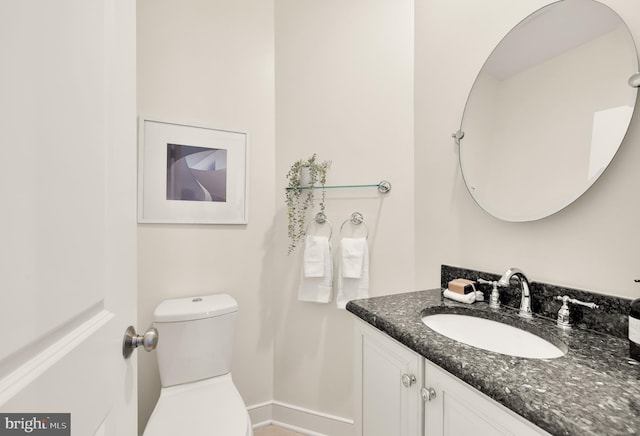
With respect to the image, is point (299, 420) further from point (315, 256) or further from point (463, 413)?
point (463, 413)

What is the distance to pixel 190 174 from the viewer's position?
5.16 feet

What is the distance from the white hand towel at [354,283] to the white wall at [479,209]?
10.3 inches

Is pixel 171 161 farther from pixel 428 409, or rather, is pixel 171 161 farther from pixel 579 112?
pixel 579 112

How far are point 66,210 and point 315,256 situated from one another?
3.92 ft

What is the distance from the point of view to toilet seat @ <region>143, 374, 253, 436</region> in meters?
1.02

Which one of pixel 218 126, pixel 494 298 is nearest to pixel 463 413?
pixel 494 298

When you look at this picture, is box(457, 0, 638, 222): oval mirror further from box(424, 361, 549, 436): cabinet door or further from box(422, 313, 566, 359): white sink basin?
box(424, 361, 549, 436): cabinet door

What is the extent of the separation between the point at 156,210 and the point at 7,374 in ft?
4.44

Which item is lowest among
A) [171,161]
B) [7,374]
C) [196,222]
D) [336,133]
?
[7,374]

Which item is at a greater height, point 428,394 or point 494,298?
point 494,298

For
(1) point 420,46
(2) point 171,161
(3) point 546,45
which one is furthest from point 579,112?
(2) point 171,161

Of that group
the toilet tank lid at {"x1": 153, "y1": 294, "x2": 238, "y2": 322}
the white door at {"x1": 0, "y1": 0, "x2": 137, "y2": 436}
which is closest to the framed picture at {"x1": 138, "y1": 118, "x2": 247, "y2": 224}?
the toilet tank lid at {"x1": 153, "y1": 294, "x2": 238, "y2": 322}

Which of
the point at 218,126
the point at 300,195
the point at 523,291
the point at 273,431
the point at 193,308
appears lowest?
the point at 273,431

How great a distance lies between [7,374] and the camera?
28cm
